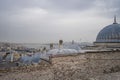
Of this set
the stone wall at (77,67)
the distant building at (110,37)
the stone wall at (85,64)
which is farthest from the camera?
the distant building at (110,37)

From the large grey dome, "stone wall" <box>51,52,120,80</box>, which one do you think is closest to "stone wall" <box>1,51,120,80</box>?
"stone wall" <box>51,52,120,80</box>

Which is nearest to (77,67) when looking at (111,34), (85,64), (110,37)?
(85,64)

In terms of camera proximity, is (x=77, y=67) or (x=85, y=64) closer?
(x=77, y=67)

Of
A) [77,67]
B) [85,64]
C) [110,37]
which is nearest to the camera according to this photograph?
[77,67]

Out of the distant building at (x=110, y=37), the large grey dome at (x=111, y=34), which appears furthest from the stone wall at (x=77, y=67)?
the large grey dome at (x=111, y=34)

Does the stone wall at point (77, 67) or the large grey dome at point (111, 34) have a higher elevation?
the large grey dome at point (111, 34)

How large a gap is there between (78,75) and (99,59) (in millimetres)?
2896

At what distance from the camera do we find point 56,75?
10438 millimetres

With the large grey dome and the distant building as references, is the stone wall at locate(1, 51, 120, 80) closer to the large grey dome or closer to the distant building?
the distant building

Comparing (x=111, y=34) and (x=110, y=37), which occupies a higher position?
(x=111, y=34)

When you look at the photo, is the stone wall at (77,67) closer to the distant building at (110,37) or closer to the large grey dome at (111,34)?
the distant building at (110,37)

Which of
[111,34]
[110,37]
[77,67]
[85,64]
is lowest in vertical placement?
[77,67]

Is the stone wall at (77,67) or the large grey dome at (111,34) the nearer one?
the stone wall at (77,67)

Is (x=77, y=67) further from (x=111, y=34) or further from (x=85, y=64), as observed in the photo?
(x=111, y=34)
